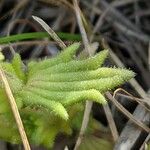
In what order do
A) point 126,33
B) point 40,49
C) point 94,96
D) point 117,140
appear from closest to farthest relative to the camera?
point 94,96 → point 117,140 → point 40,49 → point 126,33

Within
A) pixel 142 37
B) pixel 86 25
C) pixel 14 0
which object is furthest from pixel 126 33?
pixel 14 0

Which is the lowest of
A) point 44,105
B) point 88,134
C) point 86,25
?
point 88,134

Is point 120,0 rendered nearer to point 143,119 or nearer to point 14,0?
point 14,0

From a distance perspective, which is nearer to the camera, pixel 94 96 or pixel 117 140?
pixel 94 96

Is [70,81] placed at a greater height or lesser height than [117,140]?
greater

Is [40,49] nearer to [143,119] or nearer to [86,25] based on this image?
[86,25]

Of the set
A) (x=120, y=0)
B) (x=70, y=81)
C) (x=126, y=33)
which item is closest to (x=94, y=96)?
(x=70, y=81)

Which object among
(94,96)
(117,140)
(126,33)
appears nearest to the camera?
(94,96)
